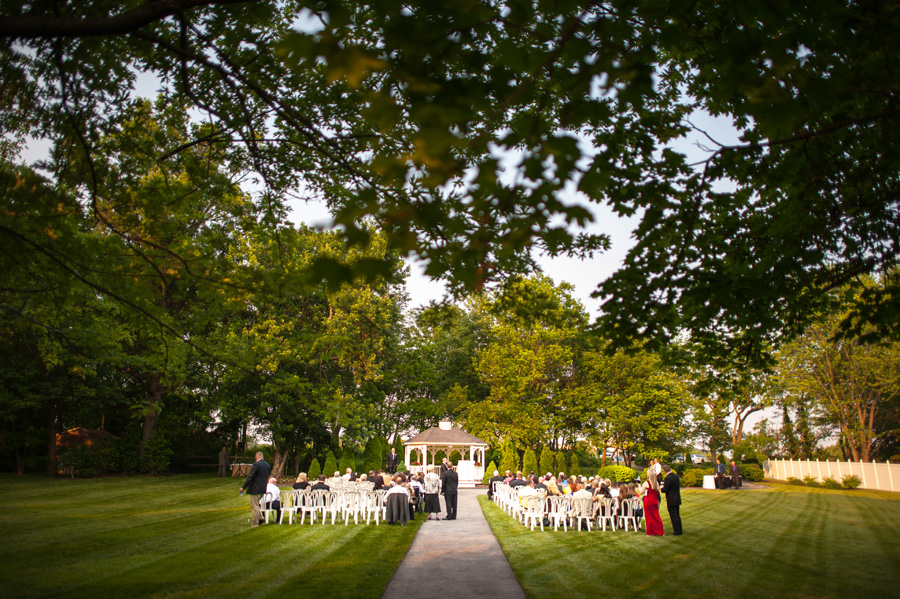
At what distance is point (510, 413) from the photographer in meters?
34.6

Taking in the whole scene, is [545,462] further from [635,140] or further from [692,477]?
[635,140]

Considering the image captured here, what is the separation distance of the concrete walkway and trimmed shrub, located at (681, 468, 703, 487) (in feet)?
81.6

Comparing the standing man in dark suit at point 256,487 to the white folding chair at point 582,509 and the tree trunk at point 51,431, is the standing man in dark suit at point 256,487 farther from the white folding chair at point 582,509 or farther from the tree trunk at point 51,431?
the tree trunk at point 51,431

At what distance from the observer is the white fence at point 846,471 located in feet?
104

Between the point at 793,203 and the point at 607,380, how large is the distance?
3112cm

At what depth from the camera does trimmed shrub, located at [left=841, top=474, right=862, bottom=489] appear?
3228 cm

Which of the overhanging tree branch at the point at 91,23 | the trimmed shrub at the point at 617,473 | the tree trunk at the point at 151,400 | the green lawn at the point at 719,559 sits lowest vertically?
the trimmed shrub at the point at 617,473

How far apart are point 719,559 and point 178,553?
8.94 metres

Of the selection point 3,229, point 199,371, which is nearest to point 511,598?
point 3,229

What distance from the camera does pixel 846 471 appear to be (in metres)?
34.2

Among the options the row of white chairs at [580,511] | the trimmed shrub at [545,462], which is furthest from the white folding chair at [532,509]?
the trimmed shrub at [545,462]

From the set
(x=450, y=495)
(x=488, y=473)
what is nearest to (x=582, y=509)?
(x=450, y=495)

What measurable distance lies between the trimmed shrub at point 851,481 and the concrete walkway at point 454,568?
2894 centimetres

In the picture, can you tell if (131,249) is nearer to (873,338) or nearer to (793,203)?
(793,203)
